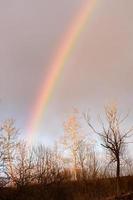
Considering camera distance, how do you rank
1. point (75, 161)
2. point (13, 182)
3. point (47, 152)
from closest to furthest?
point (13, 182), point (47, 152), point (75, 161)

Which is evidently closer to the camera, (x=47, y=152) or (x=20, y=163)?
(x=20, y=163)

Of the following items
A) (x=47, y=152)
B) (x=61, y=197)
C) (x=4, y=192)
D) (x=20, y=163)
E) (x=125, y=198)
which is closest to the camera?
(x=125, y=198)

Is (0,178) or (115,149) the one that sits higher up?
(115,149)

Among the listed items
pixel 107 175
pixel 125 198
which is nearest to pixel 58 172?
pixel 107 175

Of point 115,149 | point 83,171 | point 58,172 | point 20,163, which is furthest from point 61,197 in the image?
point 115,149

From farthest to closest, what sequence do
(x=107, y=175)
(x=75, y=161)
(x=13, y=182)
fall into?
(x=75, y=161) → (x=107, y=175) → (x=13, y=182)

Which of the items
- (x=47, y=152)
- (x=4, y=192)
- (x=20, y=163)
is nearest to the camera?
(x=4, y=192)

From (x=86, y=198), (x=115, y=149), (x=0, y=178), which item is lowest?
(x=86, y=198)

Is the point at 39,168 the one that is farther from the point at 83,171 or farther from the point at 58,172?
the point at 83,171

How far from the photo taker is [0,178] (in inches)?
695

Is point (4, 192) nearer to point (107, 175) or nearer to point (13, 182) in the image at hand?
point (13, 182)

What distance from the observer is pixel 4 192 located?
1902 cm

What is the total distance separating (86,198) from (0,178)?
1017 cm

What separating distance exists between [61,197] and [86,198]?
204 centimetres
